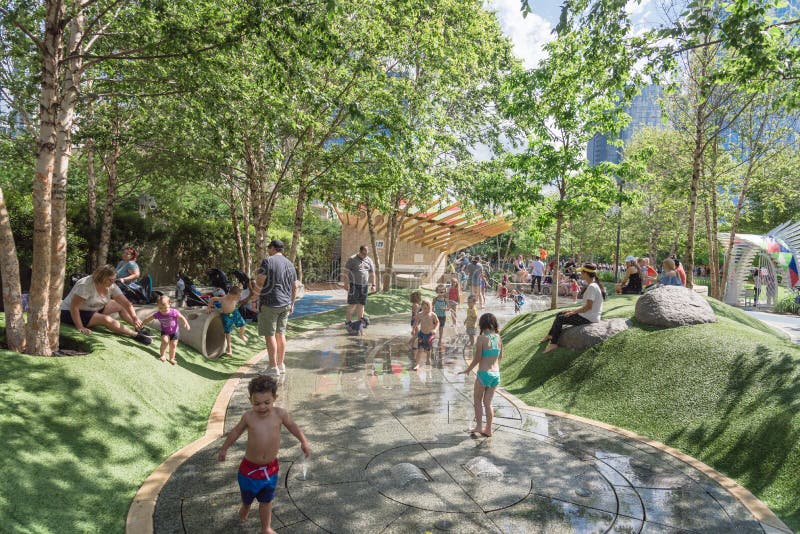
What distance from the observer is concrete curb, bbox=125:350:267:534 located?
11.6 ft

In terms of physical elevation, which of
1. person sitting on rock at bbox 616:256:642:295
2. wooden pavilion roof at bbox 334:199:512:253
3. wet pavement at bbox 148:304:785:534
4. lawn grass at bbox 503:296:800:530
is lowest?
wet pavement at bbox 148:304:785:534

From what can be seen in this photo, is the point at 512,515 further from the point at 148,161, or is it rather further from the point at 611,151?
the point at 611,151

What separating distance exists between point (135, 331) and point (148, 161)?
313 inches

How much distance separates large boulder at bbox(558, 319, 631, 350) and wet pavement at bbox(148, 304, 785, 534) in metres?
1.88

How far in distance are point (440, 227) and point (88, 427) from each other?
87.0 feet

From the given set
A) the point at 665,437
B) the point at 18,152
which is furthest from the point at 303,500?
the point at 18,152

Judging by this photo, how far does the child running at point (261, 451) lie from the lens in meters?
3.39

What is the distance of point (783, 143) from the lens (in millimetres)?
17766

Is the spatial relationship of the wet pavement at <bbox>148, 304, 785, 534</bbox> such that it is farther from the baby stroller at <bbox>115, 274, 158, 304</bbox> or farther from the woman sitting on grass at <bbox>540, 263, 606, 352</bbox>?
the baby stroller at <bbox>115, 274, 158, 304</bbox>

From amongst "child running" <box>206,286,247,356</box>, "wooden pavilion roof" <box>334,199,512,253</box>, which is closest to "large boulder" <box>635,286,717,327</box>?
"child running" <box>206,286,247,356</box>

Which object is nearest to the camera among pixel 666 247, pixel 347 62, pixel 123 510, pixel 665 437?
pixel 123 510

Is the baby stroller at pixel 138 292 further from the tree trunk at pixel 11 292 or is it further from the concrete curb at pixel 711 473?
the concrete curb at pixel 711 473

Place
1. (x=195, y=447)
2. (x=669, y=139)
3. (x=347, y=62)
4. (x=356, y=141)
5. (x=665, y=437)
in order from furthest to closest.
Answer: (x=669, y=139) < (x=356, y=141) < (x=347, y=62) < (x=665, y=437) < (x=195, y=447)

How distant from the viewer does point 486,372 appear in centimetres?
541
